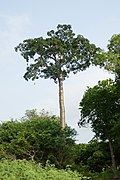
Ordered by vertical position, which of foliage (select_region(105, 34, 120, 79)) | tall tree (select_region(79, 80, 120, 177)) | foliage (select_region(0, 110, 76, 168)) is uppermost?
foliage (select_region(105, 34, 120, 79))

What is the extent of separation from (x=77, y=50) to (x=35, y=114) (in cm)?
1796

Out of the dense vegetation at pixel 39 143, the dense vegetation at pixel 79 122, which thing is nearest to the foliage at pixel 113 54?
the dense vegetation at pixel 79 122

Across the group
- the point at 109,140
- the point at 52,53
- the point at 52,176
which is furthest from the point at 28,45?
the point at 52,176

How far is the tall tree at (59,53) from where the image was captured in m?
23.5

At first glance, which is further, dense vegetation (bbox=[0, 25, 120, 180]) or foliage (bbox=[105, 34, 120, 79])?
foliage (bbox=[105, 34, 120, 79])

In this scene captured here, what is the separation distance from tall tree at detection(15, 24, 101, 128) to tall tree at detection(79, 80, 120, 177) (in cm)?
139

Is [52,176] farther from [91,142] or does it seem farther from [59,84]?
[91,142]

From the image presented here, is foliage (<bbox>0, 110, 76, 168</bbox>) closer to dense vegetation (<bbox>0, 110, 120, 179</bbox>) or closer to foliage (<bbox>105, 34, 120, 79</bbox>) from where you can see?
dense vegetation (<bbox>0, 110, 120, 179</bbox>)

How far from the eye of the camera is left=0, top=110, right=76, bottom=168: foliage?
56.4 ft

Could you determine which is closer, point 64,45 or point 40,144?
point 40,144

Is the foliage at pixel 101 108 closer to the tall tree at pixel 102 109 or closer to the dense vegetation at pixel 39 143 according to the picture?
the tall tree at pixel 102 109

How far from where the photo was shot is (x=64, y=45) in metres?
23.7

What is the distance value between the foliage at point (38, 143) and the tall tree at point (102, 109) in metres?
4.09

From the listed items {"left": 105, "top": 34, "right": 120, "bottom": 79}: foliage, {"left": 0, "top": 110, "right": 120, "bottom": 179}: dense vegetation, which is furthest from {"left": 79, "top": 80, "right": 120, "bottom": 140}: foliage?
{"left": 0, "top": 110, "right": 120, "bottom": 179}: dense vegetation
